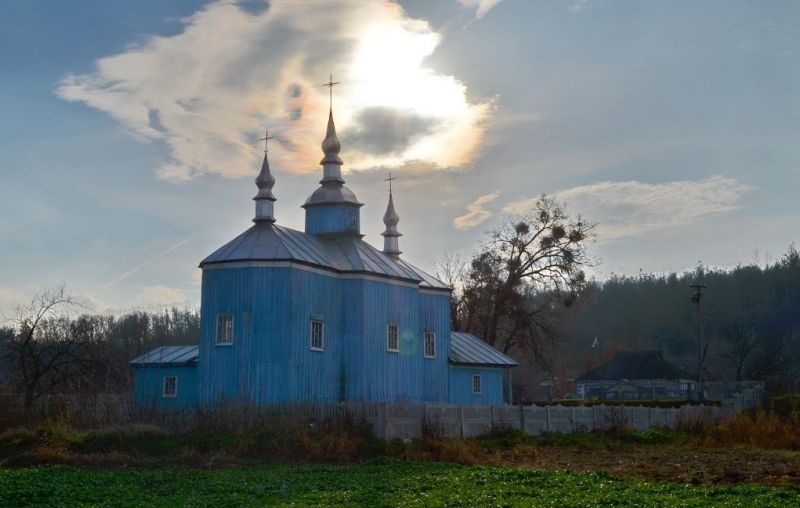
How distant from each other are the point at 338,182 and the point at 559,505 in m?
25.2

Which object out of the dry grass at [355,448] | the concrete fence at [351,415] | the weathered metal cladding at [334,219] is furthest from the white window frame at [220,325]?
the weathered metal cladding at [334,219]

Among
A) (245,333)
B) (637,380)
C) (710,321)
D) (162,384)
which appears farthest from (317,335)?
(710,321)

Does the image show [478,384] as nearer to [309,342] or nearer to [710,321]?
[309,342]

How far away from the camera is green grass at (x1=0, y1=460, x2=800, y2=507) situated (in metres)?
13.7

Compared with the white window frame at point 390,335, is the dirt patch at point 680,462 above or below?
below

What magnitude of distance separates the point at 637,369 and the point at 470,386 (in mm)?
26865

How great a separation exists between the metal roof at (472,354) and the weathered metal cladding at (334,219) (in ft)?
22.2

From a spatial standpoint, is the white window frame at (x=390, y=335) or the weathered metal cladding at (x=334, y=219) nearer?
the white window frame at (x=390, y=335)

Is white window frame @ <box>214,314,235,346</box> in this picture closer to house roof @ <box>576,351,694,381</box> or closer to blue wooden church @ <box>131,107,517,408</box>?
blue wooden church @ <box>131,107,517,408</box>

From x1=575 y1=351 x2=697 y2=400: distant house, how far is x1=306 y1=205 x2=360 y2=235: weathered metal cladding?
28052 mm

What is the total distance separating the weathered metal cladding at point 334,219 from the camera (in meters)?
36.2

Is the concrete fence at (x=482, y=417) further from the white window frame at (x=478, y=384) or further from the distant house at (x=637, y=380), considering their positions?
the distant house at (x=637, y=380)

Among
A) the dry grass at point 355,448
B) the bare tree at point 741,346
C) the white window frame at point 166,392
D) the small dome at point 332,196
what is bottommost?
the dry grass at point 355,448

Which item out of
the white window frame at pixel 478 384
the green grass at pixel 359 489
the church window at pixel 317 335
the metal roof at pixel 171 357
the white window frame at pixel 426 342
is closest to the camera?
the green grass at pixel 359 489
